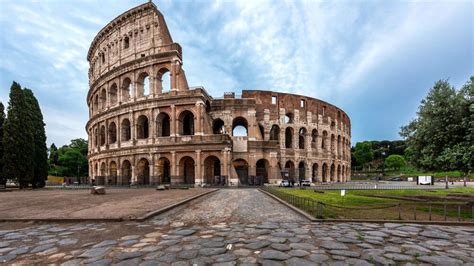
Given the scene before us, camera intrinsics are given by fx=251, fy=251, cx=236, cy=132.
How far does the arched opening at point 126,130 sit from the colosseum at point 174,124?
0.42 ft

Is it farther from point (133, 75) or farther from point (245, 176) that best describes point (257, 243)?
point (133, 75)

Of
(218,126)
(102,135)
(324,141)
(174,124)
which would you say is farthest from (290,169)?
(102,135)

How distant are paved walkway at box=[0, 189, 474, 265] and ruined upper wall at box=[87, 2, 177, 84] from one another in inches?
1021

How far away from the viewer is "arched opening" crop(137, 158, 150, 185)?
30.3 metres

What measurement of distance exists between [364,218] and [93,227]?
24.9ft

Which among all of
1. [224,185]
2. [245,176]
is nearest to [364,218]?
[224,185]

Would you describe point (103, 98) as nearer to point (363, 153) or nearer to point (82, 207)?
point (82, 207)

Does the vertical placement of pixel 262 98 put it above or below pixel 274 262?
above

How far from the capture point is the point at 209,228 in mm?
6453

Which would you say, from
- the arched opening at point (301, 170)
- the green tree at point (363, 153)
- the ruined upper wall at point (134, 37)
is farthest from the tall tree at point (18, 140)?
the green tree at point (363, 153)

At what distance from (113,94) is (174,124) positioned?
12.0 meters

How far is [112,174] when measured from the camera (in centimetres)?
3344

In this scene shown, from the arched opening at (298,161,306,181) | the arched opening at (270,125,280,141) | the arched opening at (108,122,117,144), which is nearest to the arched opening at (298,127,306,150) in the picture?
the arched opening at (298,161,306,181)

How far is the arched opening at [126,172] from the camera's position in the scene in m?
31.6
